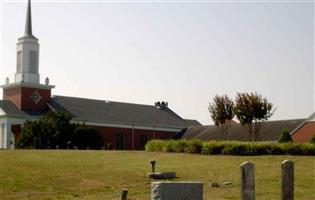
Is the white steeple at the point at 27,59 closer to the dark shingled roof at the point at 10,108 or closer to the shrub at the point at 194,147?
the dark shingled roof at the point at 10,108

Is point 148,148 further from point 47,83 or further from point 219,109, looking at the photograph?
point 47,83

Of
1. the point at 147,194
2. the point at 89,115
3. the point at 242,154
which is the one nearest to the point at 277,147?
the point at 242,154

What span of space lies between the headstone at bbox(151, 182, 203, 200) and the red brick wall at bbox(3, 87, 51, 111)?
62721 millimetres

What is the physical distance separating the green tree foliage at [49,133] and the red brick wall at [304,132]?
74.8ft

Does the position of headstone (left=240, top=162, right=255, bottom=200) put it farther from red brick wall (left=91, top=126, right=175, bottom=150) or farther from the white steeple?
the white steeple

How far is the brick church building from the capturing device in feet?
242

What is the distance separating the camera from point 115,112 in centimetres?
8262

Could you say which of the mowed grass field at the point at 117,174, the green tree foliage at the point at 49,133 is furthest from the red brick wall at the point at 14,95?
the mowed grass field at the point at 117,174

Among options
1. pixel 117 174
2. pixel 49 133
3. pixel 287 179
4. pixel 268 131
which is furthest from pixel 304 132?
pixel 287 179

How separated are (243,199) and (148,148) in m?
31.7

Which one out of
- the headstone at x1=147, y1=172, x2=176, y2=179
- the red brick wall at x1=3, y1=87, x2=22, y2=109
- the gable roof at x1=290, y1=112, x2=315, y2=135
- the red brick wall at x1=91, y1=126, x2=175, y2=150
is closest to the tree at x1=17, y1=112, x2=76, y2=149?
the red brick wall at x1=3, y1=87, x2=22, y2=109

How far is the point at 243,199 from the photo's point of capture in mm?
16828

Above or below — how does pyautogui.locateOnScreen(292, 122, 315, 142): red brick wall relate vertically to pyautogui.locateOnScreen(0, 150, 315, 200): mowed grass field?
above

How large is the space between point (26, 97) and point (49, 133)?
14.6m
